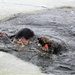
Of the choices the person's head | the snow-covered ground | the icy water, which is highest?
the person's head

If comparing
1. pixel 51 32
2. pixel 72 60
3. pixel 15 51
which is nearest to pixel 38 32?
pixel 51 32

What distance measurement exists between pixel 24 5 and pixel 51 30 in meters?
4.45

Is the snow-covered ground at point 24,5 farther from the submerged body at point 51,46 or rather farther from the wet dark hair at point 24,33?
the submerged body at point 51,46

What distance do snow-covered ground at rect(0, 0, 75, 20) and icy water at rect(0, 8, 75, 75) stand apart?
1.74 ft

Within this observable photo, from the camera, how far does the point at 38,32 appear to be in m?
9.05

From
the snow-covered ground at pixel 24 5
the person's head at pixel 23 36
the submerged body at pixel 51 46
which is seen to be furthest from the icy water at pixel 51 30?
the snow-covered ground at pixel 24 5

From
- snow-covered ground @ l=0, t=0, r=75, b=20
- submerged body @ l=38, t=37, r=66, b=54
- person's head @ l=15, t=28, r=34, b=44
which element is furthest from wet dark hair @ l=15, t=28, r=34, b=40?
snow-covered ground @ l=0, t=0, r=75, b=20

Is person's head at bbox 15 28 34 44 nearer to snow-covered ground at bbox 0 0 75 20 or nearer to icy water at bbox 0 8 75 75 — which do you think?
icy water at bbox 0 8 75 75

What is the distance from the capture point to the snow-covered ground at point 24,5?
12105 millimetres

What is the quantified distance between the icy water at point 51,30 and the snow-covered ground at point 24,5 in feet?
1.74

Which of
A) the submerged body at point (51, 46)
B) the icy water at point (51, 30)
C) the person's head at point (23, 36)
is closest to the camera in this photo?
the icy water at point (51, 30)

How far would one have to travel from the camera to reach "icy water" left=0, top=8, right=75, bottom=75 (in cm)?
664

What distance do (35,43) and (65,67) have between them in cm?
157

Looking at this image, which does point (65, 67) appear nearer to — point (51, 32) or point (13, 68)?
point (13, 68)
